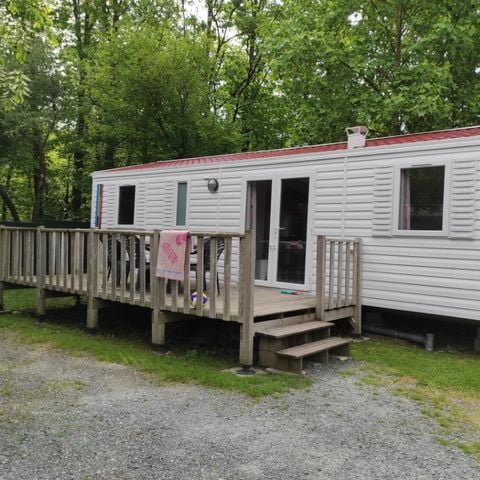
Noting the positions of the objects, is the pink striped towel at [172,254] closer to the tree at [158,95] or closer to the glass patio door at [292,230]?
the glass patio door at [292,230]

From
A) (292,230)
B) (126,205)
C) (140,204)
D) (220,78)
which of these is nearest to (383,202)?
(292,230)

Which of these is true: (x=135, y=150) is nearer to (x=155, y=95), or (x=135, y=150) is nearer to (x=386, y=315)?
(x=155, y=95)

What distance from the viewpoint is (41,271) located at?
6699 millimetres

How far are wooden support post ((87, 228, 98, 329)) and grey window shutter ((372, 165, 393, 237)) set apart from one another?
3525 mm

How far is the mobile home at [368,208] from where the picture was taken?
541 centimetres

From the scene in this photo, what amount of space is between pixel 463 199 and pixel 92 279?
4.45 m

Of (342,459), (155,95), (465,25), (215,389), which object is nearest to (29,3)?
(155,95)

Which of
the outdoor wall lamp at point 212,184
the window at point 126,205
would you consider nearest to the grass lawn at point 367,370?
the outdoor wall lamp at point 212,184

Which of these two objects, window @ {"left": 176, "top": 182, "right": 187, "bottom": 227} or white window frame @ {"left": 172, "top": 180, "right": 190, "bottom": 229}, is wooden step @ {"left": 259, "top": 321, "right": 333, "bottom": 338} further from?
window @ {"left": 176, "top": 182, "right": 187, "bottom": 227}

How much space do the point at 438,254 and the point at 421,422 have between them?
2.67 metres

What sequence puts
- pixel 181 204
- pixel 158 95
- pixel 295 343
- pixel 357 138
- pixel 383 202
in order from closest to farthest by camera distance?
pixel 295 343 → pixel 383 202 → pixel 357 138 → pixel 181 204 → pixel 158 95

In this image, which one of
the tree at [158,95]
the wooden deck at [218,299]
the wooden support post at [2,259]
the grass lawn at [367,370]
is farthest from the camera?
the tree at [158,95]

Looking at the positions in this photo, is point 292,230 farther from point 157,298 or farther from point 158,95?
point 158,95

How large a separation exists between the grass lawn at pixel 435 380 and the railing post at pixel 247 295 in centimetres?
101
